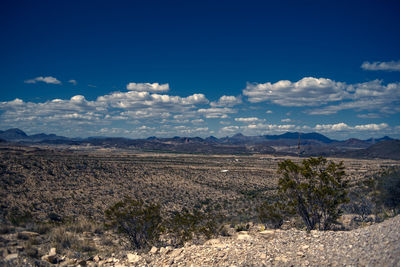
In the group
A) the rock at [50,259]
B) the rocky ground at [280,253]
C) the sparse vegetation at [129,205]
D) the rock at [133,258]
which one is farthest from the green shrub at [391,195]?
the rock at [50,259]

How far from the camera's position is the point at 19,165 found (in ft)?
120

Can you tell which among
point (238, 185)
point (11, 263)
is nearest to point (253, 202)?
point (238, 185)

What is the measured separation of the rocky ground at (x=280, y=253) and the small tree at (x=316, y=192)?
167 inches

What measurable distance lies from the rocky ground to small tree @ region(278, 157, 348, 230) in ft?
13.9

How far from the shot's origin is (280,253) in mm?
7207

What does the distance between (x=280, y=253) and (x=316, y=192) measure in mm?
6322

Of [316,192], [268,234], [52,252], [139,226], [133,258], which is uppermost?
[316,192]

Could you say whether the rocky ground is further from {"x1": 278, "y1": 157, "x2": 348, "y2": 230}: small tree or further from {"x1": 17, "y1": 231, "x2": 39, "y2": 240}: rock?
{"x1": 278, "y1": 157, "x2": 348, "y2": 230}: small tree

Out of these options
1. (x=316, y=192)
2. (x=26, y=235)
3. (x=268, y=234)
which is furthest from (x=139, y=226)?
(x=316, y=192)

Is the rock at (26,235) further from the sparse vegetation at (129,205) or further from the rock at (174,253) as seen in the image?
the rock at (174,253)

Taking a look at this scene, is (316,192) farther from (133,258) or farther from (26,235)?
(26,235)

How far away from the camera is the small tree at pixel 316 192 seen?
41.3 feet

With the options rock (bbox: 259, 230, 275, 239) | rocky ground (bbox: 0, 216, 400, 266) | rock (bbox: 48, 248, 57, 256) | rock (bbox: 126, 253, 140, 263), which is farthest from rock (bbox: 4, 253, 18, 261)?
rock (bbox: 259, 230, 275, 239)

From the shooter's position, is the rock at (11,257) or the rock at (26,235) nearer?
the rock at (11,257)
